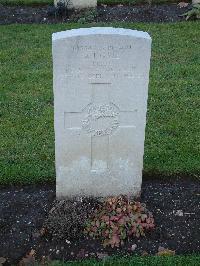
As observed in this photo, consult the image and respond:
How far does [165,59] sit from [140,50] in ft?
14.0

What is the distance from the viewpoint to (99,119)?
5.08 metres

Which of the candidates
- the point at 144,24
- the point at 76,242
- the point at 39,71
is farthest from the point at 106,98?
the point at 144,24

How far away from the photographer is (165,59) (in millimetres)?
8930

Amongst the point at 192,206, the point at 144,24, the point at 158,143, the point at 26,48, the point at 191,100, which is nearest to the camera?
the point at 192,206

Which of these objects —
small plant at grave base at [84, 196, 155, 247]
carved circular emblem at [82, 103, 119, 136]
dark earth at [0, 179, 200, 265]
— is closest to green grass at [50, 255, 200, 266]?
dark earth at [0, 179, 200, 265]

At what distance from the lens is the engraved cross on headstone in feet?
16.3

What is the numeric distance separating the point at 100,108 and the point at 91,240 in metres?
1.27

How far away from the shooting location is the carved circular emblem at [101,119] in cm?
502

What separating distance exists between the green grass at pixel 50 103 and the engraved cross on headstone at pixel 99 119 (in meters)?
1.00

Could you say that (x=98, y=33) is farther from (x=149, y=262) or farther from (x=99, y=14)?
(x=99, y=14)

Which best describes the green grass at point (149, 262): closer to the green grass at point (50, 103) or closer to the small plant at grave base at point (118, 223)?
the small plant at grave base at point (118, 223)

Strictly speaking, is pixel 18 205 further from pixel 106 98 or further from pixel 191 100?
pixel 191 100

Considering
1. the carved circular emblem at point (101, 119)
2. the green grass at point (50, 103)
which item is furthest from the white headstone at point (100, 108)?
the green grass at point (50, 103)

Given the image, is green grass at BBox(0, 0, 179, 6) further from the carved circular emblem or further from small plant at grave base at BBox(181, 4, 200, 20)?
the carved circular emblem
